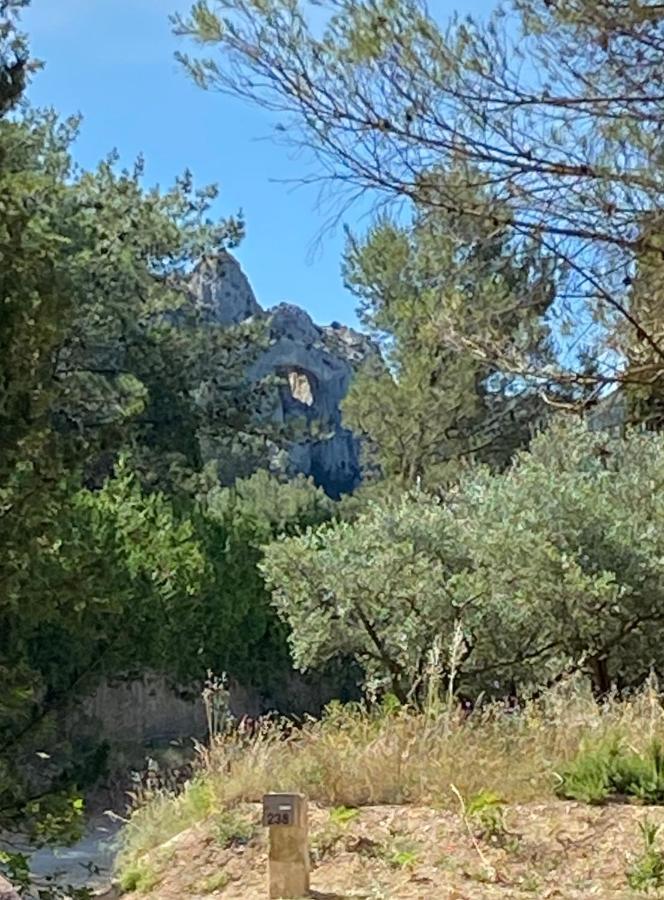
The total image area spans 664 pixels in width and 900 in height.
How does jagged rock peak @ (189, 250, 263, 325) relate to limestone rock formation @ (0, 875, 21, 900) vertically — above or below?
above

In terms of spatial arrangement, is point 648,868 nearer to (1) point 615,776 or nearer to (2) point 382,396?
(1) point 615,776

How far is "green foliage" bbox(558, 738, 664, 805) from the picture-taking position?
5734 millimetres

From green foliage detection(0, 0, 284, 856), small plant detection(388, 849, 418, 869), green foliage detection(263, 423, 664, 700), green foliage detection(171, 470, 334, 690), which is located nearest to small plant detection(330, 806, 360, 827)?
small plant detection(388, 849, 418, 869)

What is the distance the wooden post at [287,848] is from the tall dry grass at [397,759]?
3.53 ft

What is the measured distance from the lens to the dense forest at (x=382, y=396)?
452 centimetres

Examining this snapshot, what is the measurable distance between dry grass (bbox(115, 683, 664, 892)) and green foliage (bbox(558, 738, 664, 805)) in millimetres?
113

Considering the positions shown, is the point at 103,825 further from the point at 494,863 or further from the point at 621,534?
the point at 494,863

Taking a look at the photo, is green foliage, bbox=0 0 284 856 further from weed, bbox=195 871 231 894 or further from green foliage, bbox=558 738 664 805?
green foliage, bbox=558 738 664 805

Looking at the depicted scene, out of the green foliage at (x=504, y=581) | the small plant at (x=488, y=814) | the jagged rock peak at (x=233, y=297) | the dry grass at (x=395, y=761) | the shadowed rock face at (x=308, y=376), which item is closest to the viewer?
the small plant at (x=488, y=814)

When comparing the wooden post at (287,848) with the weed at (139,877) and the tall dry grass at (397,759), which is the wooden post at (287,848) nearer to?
the weed at (139,877)

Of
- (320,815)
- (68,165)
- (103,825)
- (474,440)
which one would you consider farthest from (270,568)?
(68,165)

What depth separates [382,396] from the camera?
50.3 ft

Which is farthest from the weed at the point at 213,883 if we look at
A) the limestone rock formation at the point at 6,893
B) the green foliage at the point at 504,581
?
the green foliage at the point at 504,581

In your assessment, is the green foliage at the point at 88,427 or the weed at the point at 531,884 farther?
the weed at the point at 531,884
